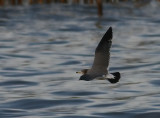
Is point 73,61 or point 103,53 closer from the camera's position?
point 103,53

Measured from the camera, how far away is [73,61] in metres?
16.9

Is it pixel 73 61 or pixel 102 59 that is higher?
pixel 102 59

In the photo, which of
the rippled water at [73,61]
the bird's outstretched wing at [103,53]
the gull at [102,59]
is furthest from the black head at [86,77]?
the rippled water at [73,61]

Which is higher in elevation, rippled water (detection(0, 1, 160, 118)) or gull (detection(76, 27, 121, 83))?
gull (detection(76, 27, 121, 83))

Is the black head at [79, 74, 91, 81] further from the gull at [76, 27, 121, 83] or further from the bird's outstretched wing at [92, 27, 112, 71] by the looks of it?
the bird's outstretched wing at [92, 27, 112, 71]

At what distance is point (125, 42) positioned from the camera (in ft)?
64.3

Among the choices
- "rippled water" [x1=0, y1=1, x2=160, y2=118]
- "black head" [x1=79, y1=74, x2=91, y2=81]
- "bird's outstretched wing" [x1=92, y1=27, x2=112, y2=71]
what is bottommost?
"rippled water" [x1=0, y1=1, x2=160, y2=118]

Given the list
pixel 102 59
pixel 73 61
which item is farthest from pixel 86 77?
pixel 73 61

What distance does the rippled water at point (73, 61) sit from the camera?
36.5ft

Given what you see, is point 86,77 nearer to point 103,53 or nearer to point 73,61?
point 103,53

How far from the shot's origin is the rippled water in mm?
11125

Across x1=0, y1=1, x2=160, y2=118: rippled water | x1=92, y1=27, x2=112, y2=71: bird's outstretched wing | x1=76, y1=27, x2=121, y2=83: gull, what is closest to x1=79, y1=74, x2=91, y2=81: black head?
x1=76, y1=27, x2=121, y2=83: gull

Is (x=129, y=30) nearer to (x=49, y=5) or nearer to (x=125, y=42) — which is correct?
(x=125, y=42)

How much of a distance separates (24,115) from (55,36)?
1098 cm
